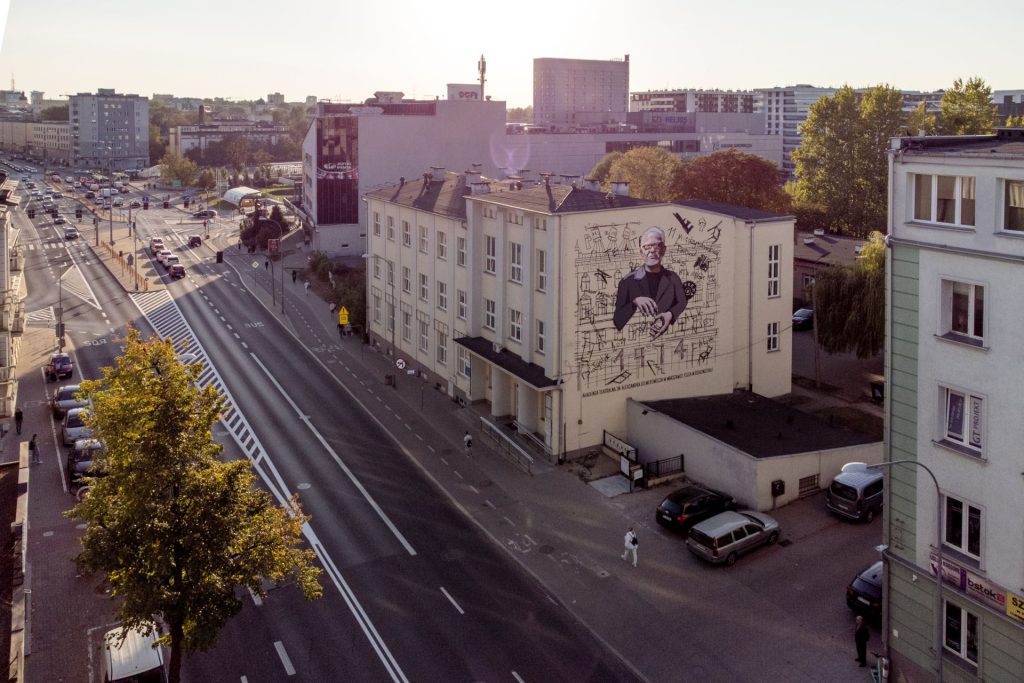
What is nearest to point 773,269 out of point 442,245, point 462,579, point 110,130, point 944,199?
Result: point 442,245

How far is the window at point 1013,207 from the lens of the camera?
18125 millimetres

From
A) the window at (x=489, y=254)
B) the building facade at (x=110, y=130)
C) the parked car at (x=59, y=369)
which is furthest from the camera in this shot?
the building facade at (x=110, y=130)

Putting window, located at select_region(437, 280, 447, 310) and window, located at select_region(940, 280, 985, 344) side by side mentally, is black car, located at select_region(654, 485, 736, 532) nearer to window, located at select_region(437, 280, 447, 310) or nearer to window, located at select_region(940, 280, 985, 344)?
window, located at select_region(940, 280, 985, 344)

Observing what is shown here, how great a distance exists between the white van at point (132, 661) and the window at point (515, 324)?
72.2ft

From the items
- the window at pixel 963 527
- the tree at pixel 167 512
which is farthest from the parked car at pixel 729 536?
the tree at pixel 167 512

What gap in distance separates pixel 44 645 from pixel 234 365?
2982 cm

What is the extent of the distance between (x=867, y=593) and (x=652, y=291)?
17577mm

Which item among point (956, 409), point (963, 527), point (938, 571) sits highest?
point (956, 409)

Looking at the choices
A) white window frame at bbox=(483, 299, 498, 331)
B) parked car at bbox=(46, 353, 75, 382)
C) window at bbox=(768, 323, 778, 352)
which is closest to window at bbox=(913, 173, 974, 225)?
white window frame at bbox=(483, 299, 498, 331)

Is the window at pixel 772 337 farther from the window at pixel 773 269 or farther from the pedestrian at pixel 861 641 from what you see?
the pedestrian at pixel 861 641

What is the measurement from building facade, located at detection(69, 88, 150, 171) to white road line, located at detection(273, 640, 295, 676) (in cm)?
12675

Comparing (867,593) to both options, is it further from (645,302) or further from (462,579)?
(645,302)

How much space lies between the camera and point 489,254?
1711 inches

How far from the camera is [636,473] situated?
35.6 meters
